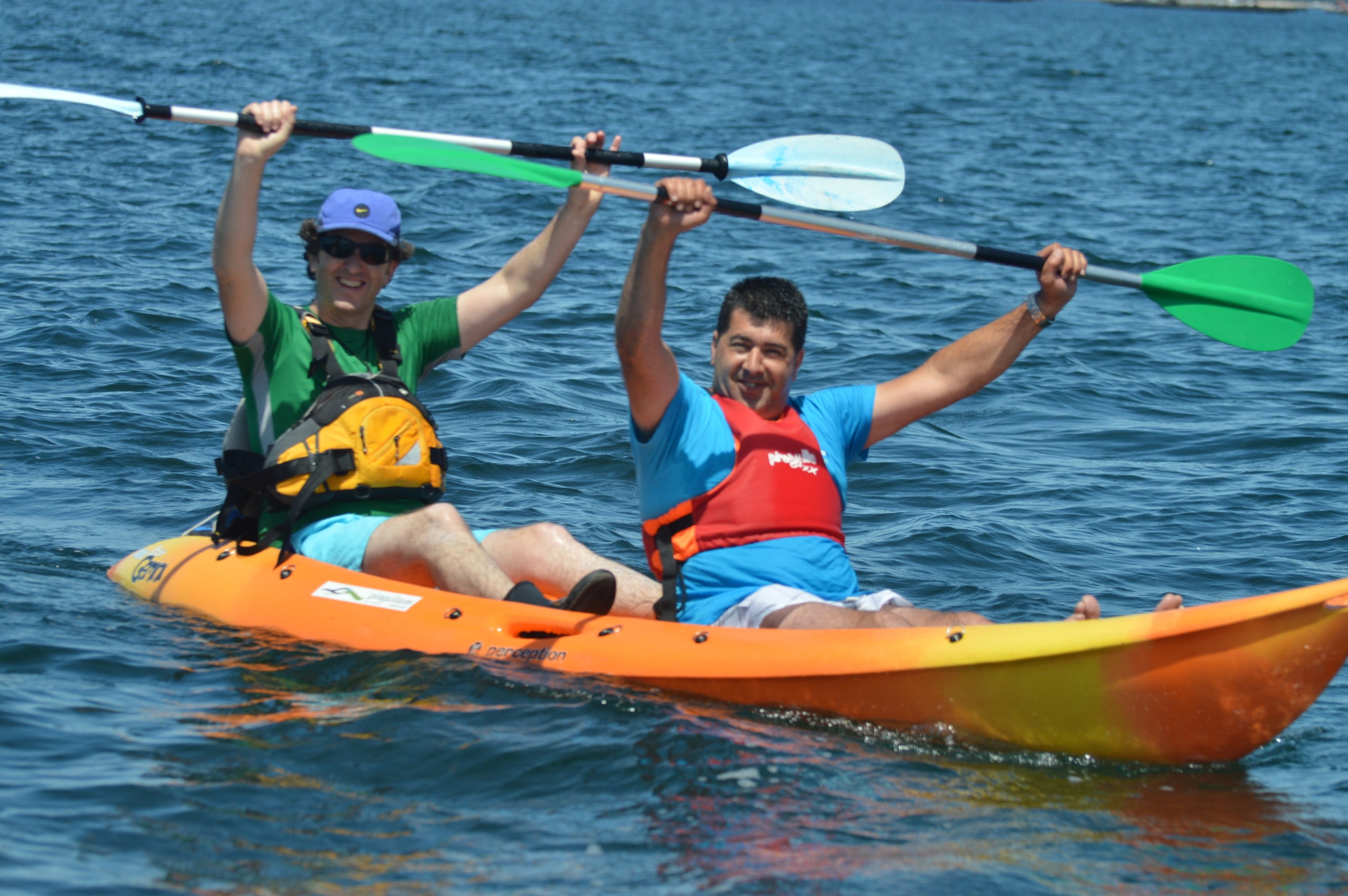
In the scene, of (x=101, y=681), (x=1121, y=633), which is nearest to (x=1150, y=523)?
(x=1121, y=633)

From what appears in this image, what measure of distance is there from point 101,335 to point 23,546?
305 cm

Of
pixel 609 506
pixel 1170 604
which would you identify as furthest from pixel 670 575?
pixel 609 506

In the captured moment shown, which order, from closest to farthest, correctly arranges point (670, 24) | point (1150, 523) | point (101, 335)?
point (1150, 523) < point (101, 335) < point (670, 24)

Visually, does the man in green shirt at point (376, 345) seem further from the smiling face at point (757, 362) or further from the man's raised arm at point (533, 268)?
the smiling face at point (757, 362)

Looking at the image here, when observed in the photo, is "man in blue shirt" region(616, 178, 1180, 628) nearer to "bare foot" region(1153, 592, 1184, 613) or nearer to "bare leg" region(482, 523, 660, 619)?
"bare leg" region(482, 523, 660, 619)

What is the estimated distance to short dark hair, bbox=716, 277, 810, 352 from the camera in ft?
12.7

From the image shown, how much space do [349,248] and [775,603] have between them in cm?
164

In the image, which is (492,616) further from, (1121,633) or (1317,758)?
(1317,758)

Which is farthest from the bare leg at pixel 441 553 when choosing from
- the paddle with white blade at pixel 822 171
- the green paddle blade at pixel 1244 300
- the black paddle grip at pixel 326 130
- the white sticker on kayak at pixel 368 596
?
the green paddle blade at pixel 1244 300

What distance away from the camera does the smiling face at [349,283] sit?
4.24m

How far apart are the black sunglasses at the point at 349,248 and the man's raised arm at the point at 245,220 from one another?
28cm

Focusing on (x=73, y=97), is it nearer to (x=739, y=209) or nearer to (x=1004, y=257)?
(x=739, y=209)

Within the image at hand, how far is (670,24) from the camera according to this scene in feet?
124

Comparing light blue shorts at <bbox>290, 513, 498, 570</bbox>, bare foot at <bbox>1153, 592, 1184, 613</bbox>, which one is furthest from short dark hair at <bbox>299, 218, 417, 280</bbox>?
bare foot at <bbox>1153, 592, 1184, 613</bbox>
